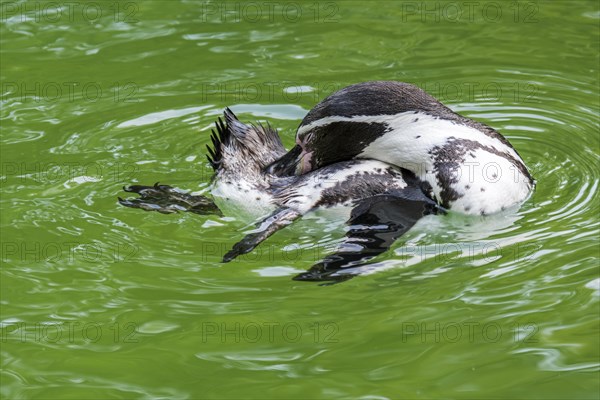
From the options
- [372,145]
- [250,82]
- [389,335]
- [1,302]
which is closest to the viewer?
[389,335]

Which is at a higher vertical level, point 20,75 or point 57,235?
point 20,75

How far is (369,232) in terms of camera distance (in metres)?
5.59

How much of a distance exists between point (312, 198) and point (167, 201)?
3.01 ft

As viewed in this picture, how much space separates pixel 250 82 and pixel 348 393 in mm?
4079

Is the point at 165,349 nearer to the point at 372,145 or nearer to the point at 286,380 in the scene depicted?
the point at 286,380

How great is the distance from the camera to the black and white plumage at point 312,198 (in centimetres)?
550

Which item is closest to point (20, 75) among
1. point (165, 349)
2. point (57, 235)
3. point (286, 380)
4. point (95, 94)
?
point (95, 94)

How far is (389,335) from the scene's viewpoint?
15.9 feet
